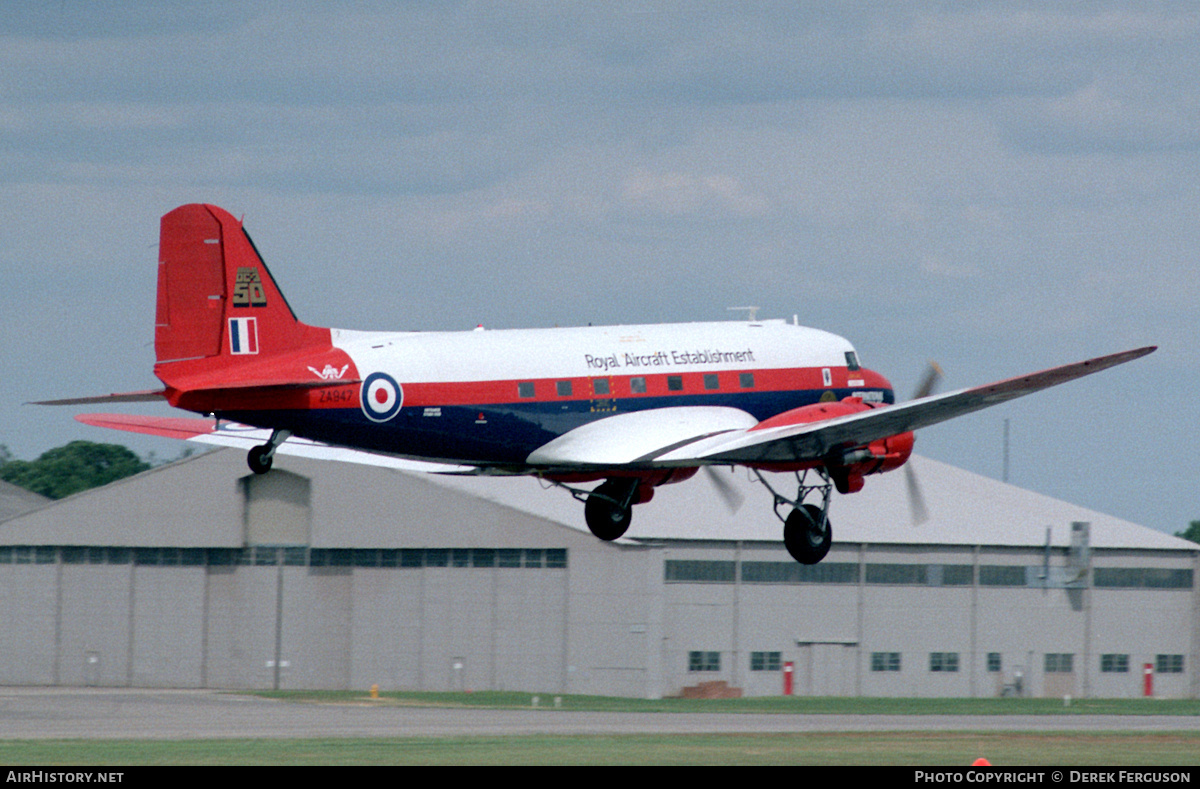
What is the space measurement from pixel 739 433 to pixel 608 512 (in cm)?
406

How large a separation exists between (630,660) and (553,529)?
7.21 metres

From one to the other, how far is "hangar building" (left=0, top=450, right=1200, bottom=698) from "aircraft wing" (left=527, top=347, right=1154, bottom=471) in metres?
42.2

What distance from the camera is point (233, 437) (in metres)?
32.7

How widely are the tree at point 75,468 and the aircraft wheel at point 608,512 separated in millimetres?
114312

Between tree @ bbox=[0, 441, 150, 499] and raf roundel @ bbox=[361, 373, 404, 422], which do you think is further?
tree @ bbox=[0, 441, 150, 499]

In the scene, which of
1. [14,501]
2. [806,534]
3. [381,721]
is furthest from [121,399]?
[14,501]

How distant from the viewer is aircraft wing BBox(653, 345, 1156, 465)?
29281 millimetres

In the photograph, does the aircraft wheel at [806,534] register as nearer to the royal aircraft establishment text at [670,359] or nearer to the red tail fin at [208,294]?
the royal aircraft establishment text at [670,359]

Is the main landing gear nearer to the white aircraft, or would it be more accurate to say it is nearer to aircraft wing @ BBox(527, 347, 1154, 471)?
the white aircraft

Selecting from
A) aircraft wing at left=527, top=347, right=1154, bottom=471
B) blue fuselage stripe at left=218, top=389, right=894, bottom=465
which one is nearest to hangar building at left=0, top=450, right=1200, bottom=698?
aircraft wing at left=527, top=347, right=1154, bottom=471

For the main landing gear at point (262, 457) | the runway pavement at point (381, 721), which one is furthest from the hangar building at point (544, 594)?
the main landing gear at point (262, 457)

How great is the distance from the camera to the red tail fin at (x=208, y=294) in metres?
29.0

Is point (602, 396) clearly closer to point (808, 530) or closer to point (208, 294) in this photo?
point (808, 530)
